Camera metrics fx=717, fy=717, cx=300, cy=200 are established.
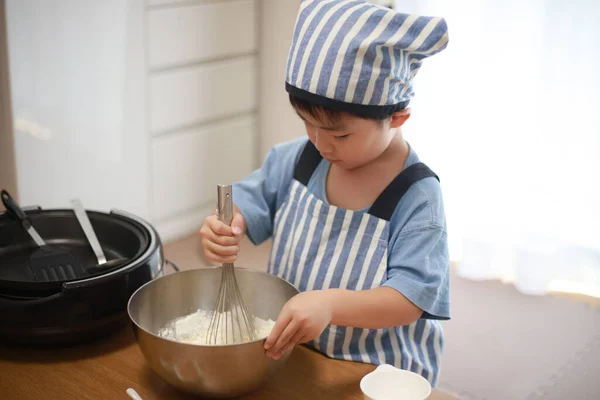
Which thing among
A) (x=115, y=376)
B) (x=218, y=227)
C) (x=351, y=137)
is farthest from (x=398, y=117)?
(x=115, y=376)

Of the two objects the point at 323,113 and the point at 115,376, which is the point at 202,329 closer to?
the point at 115,376

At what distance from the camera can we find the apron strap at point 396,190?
976 millimetres

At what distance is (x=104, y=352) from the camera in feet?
3.06

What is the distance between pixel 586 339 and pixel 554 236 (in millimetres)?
347

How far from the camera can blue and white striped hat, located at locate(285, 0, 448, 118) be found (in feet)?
2.72

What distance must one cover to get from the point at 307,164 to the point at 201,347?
0.42 m

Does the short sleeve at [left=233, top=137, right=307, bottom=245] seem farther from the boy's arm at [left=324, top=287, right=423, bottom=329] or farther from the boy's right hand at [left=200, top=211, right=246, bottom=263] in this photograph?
the boy's arm at [left=324, top=287, right=423, bottom=329]

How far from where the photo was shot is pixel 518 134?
7.11 feet

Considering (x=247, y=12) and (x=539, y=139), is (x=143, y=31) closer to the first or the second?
(x=247, y=12)

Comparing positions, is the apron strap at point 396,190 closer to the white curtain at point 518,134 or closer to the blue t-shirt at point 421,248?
the blue t-shirt at point 421,248

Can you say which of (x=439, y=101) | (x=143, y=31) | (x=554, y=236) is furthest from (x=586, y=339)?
(x=143, y=31)

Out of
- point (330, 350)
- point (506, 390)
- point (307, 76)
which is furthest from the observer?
point (506, 390)

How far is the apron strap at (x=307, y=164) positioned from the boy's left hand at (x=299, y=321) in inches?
11.2

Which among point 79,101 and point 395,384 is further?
point 79,101
